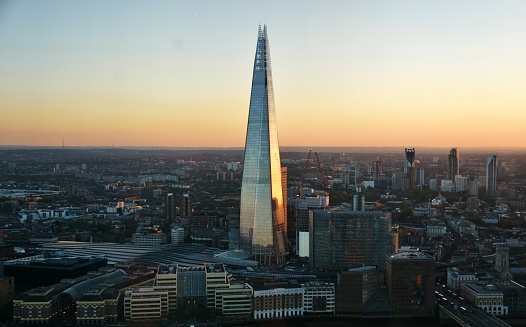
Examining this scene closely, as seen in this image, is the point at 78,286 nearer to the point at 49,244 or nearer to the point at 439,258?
the point at 49,244

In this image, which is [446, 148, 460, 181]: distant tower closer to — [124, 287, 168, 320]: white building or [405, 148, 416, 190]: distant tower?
[405, 148, 416, 190]: distant tower

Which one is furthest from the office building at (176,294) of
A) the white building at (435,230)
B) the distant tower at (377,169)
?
the distant tower at (377,169)

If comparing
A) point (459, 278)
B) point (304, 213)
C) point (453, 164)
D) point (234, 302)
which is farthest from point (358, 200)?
point (234, 302)

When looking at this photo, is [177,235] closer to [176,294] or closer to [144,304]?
[176,294]

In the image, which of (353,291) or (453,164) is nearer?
(353,291)

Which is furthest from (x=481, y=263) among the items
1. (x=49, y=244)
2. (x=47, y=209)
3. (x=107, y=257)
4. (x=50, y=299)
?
(x=47, y=209)

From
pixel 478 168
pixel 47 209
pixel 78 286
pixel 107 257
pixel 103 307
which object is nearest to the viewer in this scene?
pixel 103 307
